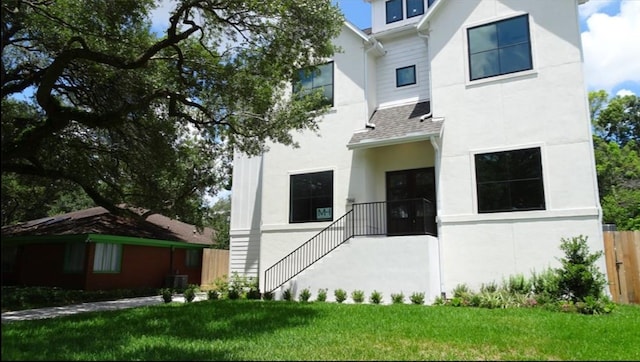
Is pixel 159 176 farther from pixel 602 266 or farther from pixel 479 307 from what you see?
pixel 602 266

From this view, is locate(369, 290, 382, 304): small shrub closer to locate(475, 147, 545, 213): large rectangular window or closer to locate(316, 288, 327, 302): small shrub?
locate(316, 288, 327, 302): small shrub

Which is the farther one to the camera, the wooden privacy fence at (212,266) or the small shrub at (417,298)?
the wooden privacy fence at (212,266)

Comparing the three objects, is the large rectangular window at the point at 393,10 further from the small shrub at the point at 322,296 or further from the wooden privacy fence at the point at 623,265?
the small shrub at the point at 322,296

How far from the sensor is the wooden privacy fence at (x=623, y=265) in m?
11.1

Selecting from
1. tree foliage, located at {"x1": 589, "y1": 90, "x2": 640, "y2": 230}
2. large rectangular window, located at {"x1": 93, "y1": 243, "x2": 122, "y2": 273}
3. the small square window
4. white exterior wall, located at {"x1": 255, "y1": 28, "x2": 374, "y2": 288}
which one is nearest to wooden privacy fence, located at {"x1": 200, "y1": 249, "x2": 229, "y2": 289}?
large rectangular window, located at {"x1": 93, "y1": 243, "x2": 122, "y2": 273}

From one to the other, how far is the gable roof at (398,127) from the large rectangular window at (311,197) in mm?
1724

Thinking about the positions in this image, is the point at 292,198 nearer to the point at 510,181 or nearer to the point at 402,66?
the point at 402,66

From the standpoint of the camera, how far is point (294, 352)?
230 inches

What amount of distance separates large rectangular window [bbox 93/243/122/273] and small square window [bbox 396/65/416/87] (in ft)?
41.3

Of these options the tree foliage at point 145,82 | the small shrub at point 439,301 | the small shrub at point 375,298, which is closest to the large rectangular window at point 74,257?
the tree foliage at point 145,82

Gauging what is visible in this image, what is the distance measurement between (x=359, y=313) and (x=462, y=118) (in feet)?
22.2

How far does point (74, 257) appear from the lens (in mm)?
17234

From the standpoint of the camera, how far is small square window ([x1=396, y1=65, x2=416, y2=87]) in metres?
15.1

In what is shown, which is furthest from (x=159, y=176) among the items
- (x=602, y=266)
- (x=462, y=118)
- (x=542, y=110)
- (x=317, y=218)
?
(x=602, y=266)
